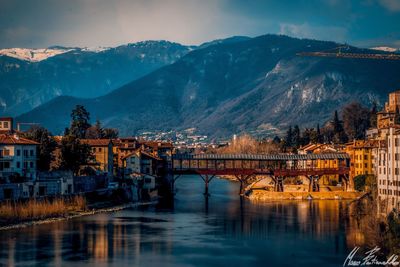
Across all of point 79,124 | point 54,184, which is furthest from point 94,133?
point 54,184

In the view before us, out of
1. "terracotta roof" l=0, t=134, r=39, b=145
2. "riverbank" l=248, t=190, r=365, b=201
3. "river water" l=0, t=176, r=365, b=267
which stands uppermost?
"terracotta roof" l=0, t=134, r=39, b=145

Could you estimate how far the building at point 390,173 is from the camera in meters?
73.6

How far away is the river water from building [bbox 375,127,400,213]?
4.21m

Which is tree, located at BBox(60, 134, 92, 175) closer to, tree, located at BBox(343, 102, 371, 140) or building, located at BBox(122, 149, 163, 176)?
building, located at BBox(122, 149, 163, 176)

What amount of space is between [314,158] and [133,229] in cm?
6231

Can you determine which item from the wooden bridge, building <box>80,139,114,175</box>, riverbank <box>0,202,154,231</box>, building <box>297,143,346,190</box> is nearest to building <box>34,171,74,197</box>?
riverbank <box>0,202,154,231</box>

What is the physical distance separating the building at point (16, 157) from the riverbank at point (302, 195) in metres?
36.9

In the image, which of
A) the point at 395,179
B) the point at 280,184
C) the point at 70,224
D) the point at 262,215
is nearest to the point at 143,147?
the point at 280,184

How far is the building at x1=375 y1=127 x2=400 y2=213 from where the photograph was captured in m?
73.6

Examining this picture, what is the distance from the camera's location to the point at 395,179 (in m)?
74.6

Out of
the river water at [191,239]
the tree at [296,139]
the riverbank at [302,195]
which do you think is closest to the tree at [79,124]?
the tree at [296,139]

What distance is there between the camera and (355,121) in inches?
6973

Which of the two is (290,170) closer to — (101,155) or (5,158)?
(101,155)

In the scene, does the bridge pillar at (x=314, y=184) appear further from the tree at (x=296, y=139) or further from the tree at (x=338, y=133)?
the tree at (x=296, y=139)
